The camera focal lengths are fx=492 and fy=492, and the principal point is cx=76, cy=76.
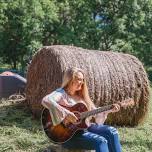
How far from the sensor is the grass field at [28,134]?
23.2 feet

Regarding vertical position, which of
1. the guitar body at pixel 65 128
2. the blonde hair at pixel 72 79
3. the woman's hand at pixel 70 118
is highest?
the blonde hair at pixel 72 79

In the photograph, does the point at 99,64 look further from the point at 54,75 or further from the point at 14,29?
the point at 14,29

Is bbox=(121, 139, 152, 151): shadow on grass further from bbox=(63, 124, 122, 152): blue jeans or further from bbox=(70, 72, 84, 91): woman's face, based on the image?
bbox=(70, 72, 84, 91): woman's face

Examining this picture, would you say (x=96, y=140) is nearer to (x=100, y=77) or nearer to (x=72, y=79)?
(x=72, y=79)

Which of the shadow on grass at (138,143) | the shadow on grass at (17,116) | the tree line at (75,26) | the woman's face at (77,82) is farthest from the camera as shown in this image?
the tree line at (75,26)

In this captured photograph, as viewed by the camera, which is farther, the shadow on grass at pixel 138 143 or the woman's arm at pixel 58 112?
the shadow on grass at pixel 138 143

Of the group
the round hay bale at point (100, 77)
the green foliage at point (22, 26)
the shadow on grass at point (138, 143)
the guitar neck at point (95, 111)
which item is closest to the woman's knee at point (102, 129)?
the guitar neck at point (95, 111)

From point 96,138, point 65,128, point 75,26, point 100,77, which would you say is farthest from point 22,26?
point 96,138

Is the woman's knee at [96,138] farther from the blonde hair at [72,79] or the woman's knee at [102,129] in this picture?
the blonde hair at [72,79]

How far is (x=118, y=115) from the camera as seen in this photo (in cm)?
894

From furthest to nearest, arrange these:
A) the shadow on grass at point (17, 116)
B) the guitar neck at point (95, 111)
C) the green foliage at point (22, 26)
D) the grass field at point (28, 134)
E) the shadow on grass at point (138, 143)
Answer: the green foliage at point (22, 26), the shadow on grass at point (17, 116), the shadow on grass at point (138, 143), the grass field at point (28, 134), the guitar neck at point (95, 111)

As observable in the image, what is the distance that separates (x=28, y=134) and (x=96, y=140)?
8.59 feet

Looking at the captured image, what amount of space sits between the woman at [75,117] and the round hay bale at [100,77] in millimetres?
2729

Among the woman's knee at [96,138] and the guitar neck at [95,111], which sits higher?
the guitar neck at [95,111]
